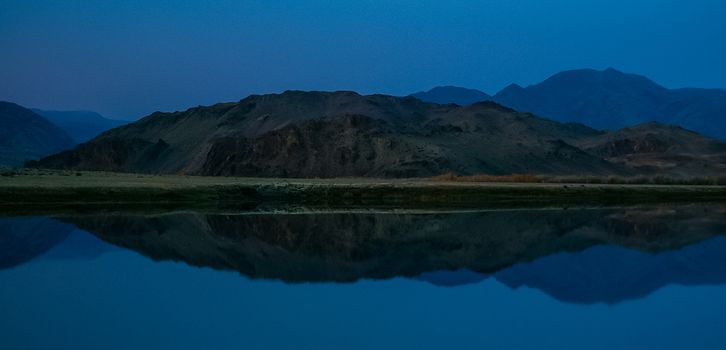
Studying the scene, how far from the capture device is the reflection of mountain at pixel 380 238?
54.9 feet

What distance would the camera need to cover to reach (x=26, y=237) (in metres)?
22.8

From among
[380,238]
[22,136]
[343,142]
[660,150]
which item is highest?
[22,136]

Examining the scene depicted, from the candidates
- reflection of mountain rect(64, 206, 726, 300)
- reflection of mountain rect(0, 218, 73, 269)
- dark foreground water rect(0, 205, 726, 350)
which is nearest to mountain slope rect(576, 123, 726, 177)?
reflection of mountain rect(64, 206, 726, 300)

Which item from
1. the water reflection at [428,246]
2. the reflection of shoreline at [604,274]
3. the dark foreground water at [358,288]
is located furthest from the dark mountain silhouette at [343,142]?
the reflection of shoreline at [604,274]

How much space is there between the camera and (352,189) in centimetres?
5244

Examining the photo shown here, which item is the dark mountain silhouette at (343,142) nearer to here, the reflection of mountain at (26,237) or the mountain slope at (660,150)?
the mountain slope at (660,150)

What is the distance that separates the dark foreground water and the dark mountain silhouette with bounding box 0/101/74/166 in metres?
161

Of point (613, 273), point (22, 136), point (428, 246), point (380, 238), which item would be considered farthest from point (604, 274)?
point (22, 136)

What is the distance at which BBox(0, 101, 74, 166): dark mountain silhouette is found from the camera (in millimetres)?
171875

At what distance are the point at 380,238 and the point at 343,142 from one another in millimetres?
73024

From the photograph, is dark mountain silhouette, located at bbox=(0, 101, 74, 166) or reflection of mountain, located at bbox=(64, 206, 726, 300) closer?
reflection of mountain, located at bbox=(64, 206, 726, 300)

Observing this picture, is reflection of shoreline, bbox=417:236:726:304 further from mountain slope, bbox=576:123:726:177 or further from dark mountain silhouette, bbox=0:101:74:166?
Answer: dark mountain silhouette, bbox=0:101:74:166

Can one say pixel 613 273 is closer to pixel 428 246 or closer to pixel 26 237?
pixel 428 246

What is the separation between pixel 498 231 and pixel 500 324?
1594cm
